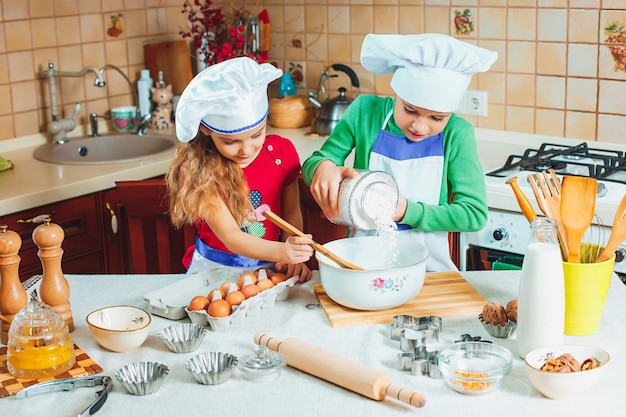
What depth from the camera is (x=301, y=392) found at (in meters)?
1.31

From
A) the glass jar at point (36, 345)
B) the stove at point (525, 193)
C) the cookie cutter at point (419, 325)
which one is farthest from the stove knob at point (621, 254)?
the glass jar at point (36, 345)

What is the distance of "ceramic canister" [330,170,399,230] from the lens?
1.68 m

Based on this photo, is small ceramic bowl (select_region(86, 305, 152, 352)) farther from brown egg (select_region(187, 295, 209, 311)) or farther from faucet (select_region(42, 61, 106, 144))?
faucet (select_region(42, 61, 106, 144))

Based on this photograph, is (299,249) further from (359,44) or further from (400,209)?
(359,44)

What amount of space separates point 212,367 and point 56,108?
200 cm

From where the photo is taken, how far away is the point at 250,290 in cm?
159

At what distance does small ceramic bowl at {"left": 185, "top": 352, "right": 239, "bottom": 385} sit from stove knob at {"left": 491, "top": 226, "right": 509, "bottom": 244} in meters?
1.22

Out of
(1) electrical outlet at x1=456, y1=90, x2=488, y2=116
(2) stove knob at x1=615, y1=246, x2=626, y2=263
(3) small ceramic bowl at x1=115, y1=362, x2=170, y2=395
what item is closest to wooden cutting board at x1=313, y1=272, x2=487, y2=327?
(3) small ceramic bowl at x1=115, y1=362, x2=170, y2=395

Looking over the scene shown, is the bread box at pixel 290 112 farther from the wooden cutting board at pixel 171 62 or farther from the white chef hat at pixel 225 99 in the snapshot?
the white chef hat at pixel 225 99

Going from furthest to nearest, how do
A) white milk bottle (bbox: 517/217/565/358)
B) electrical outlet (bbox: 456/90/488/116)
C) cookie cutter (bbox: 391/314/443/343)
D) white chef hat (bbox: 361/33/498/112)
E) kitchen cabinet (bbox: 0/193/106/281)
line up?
electrical outlet (bbox: 456/90/488/116) → kitchen cabinet (bbox: 0/193/106/281) → white chef hat (bbox: 361/33/498/112) → cookie cutter (bbox: 391/314/443/343) → white milk bottle (bbox: 517/217/565/358)

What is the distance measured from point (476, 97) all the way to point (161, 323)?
67.0 inches

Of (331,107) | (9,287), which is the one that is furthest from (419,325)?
(331,107)

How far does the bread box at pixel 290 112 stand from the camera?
→ 3271 mm

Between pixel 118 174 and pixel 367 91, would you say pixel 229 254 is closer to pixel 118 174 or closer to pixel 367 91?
pixel 118 174
